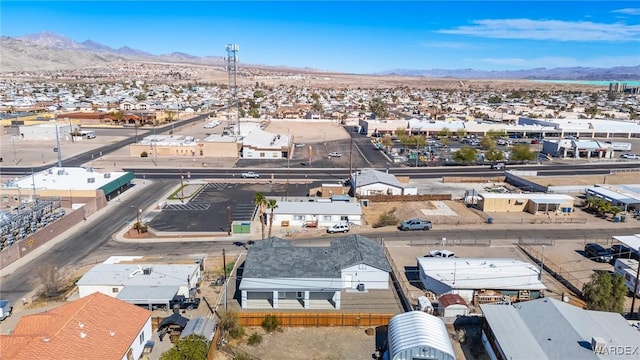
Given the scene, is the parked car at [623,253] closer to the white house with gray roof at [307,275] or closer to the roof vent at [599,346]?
the roof vent at [599,346]

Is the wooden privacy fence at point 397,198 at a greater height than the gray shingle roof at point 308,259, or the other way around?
the gray shingle roof at point 308,259

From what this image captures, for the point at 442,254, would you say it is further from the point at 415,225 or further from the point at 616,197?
the point at 616,197

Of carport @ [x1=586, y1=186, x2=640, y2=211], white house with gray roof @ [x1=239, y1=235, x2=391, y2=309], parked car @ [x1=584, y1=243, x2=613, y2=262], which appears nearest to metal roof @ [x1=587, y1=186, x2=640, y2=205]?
carport @ [x1=586, y1=186, x2=640, y2=211]

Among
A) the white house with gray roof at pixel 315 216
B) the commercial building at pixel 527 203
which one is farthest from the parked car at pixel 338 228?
the commercial building at pixel 527 203

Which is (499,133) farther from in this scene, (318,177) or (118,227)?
(118,227)

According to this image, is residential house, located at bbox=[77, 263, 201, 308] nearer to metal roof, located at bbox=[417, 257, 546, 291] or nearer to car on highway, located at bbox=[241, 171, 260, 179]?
metal roof, located at bbox=[417, 257, 546, 291]

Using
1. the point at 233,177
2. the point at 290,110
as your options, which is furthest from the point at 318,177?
the point at 290,110
